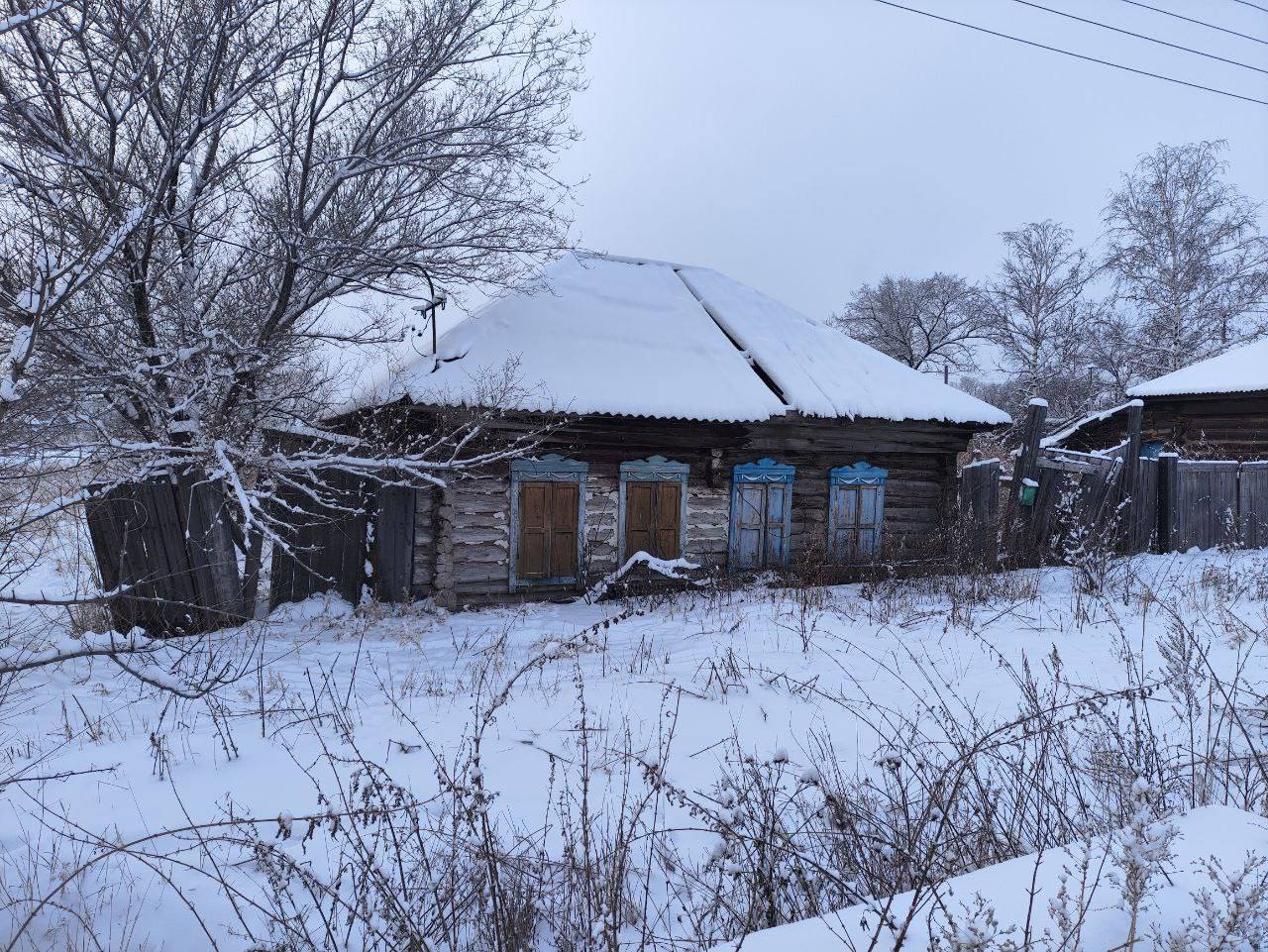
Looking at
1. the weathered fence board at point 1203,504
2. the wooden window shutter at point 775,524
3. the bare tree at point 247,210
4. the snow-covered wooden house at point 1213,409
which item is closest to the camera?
the bare tree at point 247,210

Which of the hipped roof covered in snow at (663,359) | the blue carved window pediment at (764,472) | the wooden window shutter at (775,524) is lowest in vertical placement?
the wooden window shutter at (775,524)

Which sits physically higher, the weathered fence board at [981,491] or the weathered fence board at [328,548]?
the weathered fence board at [981,491]

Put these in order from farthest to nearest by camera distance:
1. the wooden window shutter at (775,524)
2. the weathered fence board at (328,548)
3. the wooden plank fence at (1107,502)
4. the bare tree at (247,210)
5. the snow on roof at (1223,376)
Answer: the snow on roof at (1223,376) < the wooden window shutter at (775,524) < the wooden plank fence at (1107,502) < the weathered fence board at (328,548) < the bare tree at (247,210)

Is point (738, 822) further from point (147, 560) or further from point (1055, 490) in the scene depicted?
point (1055, 490)

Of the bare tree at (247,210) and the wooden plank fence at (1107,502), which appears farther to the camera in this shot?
the wooden plank fence at (1107,502)

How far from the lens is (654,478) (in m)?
9.07

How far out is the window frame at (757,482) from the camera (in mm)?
9500

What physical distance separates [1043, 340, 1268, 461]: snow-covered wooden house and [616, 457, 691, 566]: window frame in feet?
33.8

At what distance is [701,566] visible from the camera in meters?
9.27

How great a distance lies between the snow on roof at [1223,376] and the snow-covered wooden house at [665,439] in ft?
25.1

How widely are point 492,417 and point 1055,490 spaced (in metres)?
7.27

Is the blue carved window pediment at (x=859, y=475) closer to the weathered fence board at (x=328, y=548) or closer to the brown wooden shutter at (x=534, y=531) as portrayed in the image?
the brown wooden shutter at (x=534, y=531)

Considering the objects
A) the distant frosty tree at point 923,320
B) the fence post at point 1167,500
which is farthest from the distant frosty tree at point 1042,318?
the fence post at point 1167,500

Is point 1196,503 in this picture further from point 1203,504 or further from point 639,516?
point 639,516
